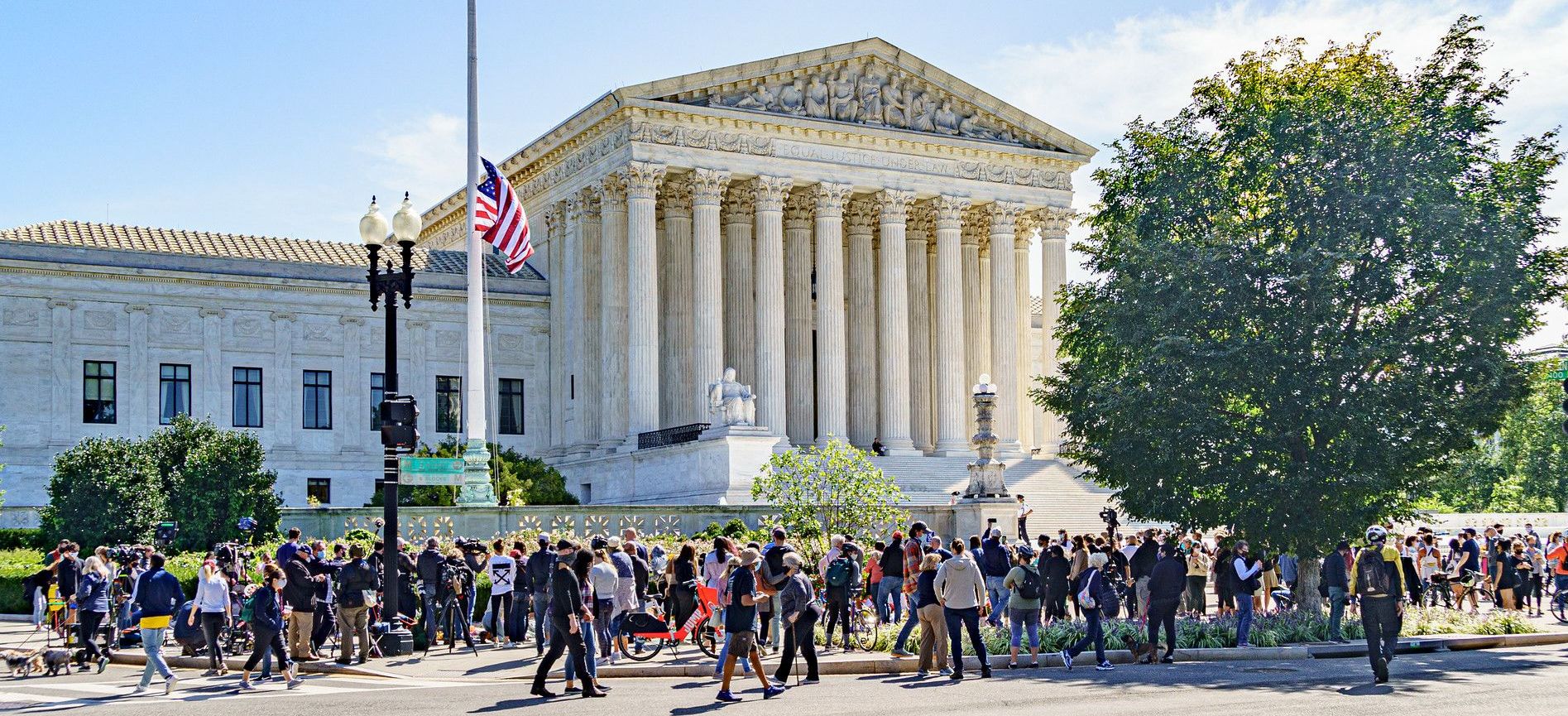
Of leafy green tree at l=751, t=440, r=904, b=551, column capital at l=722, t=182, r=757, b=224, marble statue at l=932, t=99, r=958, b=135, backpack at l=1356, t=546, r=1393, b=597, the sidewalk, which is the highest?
marble statue at l=932, t=99, r=958, b=135

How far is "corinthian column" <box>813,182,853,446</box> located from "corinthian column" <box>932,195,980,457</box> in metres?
3.97

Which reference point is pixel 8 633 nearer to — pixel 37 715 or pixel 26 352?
pixel 37 715

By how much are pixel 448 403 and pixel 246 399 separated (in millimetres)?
7093

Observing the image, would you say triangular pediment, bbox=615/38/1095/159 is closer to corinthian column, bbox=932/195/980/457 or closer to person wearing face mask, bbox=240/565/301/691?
corinthian column, bbox=932/195/980/457

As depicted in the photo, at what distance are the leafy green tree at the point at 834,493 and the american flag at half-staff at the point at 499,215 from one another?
787cm

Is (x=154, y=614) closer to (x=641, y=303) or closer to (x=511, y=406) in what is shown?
(x=641, y=303)

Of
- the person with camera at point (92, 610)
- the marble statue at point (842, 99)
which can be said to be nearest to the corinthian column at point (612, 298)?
the marble statue at point (842, 99)

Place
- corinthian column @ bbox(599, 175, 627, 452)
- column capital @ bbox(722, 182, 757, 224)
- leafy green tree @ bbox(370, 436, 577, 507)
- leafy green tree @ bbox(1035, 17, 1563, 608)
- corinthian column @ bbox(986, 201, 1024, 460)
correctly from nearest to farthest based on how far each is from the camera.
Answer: leafy green tree @ bbox(1035, 17, 1563, 608) < leafy green tree @ bbox(370, 436, 577, 507) < corinthian column @ bbox(599, 175, 627, 452) < column capital @ bbox(722, 182, 757, 224) < corinthian column @ bbox(986, 201, 1024, 460)

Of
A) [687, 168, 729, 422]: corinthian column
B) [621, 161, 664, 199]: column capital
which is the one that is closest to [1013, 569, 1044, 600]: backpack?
[687, 168, 729, 422]: corinthian column

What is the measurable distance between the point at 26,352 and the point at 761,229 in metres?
23.6

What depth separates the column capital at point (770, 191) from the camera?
183 ft

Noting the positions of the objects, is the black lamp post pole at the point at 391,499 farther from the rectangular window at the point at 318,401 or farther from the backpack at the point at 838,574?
the rectangular window at the point at 318,401

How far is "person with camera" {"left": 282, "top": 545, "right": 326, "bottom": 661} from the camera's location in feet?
73.5

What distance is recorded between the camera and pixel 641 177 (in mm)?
53594
